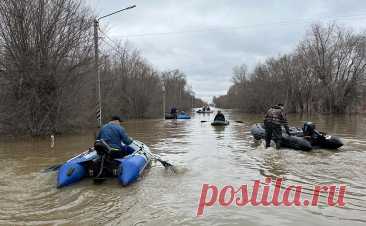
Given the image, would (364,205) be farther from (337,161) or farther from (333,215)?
(337,161)

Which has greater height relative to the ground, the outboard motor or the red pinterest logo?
the outboard motor

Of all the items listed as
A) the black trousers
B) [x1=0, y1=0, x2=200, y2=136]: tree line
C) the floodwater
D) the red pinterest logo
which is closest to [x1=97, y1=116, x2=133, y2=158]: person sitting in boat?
the floodwater

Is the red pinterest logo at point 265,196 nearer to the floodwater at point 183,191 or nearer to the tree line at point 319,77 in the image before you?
the floodwater at point 183,191

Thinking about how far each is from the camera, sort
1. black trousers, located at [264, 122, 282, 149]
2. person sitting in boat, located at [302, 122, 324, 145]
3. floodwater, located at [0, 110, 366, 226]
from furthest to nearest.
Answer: person sitting in boat, located at [302, 122, 324, 145], black trousers, located at [264, 122, 282, 149], floodwater, located at [0, 110, 366, 226]

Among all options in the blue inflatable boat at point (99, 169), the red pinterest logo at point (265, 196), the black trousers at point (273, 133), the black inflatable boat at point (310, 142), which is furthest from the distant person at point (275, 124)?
the blue inflatable boat at point (99, 169)

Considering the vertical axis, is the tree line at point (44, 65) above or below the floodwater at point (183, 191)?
above

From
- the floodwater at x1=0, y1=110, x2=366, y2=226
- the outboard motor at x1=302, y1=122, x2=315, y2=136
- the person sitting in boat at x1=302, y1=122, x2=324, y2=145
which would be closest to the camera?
the floodwater at x1=0, y1=110, x2=366, y2=226

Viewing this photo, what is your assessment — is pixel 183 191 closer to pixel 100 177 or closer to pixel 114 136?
pixel 100 177

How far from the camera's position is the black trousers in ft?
50.4

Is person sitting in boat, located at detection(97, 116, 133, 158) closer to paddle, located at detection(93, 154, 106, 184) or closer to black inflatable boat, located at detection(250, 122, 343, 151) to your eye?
paddle, located at detection(93, 154, 106, 184)

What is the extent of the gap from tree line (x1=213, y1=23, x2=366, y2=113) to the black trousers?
50053 mm

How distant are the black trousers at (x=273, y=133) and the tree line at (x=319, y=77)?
50.1m

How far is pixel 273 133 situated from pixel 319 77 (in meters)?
52.1

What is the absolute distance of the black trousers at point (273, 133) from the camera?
604 inches
